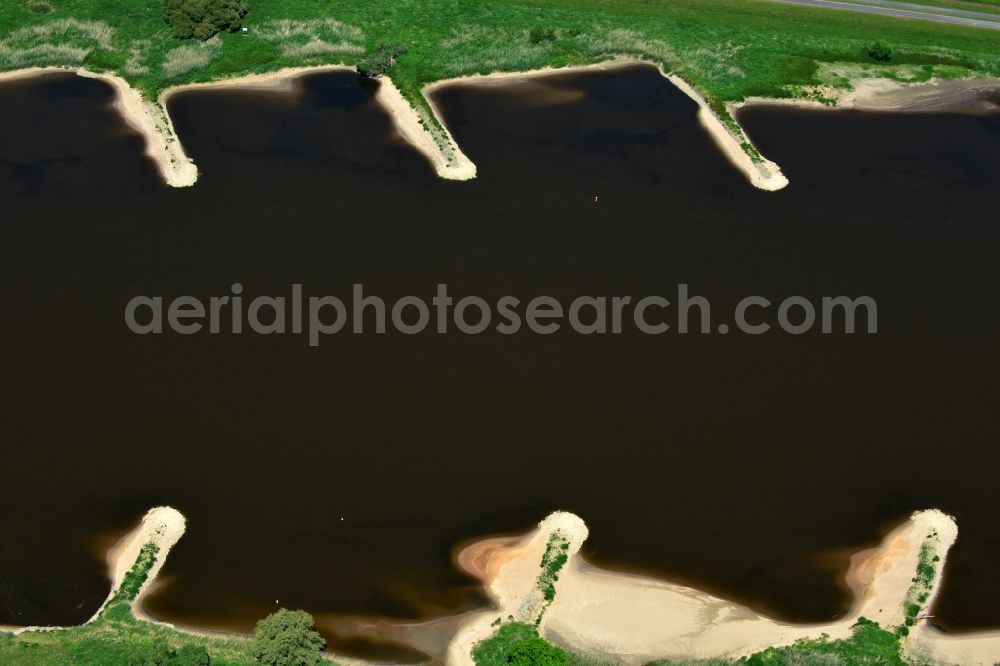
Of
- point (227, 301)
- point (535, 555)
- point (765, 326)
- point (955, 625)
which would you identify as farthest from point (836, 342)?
point (227, 301)

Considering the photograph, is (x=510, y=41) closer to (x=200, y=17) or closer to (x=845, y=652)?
(x=200, y=17)

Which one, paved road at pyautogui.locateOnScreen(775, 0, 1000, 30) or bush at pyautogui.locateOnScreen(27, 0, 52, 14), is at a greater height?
paved road at pyautogui.locateOnScreen(775, 0, 1000, 30)

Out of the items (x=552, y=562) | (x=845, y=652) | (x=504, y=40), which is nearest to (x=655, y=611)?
(x=552, y=562)

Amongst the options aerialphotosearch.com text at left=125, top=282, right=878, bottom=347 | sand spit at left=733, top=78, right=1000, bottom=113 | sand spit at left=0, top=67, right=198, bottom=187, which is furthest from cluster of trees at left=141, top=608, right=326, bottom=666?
sand spit at left=733, top=78, right=1000, bottom=113

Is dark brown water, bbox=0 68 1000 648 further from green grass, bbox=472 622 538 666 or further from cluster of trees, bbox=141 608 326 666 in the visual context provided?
green grass, bbox=472 622 538 666

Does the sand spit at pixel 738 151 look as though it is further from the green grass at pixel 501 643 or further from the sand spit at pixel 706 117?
the green grass at pixel 501 643

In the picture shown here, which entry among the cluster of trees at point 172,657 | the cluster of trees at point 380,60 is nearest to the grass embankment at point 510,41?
the cluster of trees at point 380,60

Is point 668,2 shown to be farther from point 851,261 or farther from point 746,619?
point 746,619
